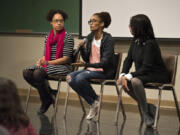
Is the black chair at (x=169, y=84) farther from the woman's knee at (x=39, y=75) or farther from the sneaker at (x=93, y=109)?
the woman's knee at (x=39, y=75)

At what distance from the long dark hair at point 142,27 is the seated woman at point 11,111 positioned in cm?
246

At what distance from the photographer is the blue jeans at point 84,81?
3619mm

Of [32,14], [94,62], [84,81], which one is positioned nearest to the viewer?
[84,81]

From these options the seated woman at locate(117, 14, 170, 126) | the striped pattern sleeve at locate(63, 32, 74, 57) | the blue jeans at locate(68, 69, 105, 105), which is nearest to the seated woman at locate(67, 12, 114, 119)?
the blue jeans at locate(68, 69, 105, 105)

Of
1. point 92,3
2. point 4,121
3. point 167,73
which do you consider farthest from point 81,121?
point 4,121

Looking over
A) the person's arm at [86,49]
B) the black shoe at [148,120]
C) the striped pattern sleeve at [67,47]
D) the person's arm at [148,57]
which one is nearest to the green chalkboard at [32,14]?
the striped pattern sleeve at [67,47]

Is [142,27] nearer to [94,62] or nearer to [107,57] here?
[107,57]

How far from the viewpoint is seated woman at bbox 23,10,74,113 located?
3887mm

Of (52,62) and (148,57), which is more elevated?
(148,57)

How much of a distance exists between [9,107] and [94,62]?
9.25 feet

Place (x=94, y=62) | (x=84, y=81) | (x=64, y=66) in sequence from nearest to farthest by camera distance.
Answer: (x=84, y=81) → (x=94, y=62) → (x=64, y=66)

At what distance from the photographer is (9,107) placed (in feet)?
3.24

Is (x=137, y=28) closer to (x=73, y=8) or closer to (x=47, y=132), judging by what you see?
(x=47, y=132)

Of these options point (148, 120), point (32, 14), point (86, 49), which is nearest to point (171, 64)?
point (148, 120)
